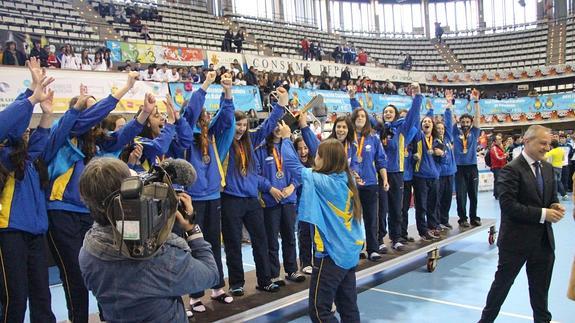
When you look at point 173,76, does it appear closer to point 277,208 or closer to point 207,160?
point 277,208

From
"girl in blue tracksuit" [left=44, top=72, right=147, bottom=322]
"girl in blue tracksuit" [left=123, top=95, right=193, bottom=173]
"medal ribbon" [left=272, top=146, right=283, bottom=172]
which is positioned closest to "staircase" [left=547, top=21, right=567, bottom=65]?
"medal ribbon" [left=272, top=146, right=283, bottom=172]

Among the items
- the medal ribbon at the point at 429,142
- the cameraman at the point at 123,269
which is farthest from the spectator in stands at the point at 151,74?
the cameraman at the point at 123,269

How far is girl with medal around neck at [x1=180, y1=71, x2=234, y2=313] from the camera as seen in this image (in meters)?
3.42

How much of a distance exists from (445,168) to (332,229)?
372cm

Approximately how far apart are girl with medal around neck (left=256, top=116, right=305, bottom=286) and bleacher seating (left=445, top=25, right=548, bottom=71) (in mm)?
26479

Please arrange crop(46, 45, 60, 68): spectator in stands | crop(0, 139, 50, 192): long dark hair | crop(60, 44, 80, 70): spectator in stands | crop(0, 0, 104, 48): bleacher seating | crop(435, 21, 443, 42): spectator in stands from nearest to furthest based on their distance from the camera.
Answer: crop(0, 139, 50, 192): long dark hair → crop(46, 45, 60, 68): spectator in stands → crop(60, 44, 80, 70): spectator in stands → crop(0, 0, 104, 48): bleacher seating → crop(435, 21, 443, 42): spectator in stands

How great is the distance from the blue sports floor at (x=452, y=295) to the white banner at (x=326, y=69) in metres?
10.8

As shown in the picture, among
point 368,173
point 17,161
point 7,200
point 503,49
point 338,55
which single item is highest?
point 503,49

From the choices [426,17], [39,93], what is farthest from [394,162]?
[426,17]

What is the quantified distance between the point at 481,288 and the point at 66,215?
3.92 metres

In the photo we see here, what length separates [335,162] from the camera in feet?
9.43

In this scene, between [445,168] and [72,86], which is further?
[72,86]

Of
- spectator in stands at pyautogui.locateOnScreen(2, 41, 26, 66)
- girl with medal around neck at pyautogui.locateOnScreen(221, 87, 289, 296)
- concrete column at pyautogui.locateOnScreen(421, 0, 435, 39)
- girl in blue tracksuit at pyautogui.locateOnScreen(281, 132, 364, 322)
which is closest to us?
girl in blue tracksuit at pyautogui.locateOnScreen(281, 132, 364, 322)

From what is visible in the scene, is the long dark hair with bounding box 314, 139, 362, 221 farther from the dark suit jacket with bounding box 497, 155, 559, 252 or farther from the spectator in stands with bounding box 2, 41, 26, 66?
the spectator in stands with bounding box 2, 41, 26, 66
